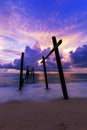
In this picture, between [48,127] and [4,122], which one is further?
[4,122]

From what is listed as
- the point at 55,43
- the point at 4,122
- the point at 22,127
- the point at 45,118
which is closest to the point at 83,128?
the point at 45,118

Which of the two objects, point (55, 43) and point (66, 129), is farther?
point (55, 43)

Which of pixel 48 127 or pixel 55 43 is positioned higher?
pixel 55 43

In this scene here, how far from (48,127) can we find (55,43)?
15.9ft

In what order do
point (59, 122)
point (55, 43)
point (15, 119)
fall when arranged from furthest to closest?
point (55, 43) < point (15, 119) < point (59, 122)

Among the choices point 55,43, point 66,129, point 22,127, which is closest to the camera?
point 66,129

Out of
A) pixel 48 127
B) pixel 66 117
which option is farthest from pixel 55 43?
pixel 48 127

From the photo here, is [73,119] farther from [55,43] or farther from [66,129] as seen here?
[55,43]

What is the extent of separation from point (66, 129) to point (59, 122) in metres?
0.50

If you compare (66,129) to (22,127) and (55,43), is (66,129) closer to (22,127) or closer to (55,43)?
(22,127)

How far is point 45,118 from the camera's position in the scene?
408 cm

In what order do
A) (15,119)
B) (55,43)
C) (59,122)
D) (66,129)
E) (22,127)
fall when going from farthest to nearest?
(55,43) < (15,119) < (59,122) < (22,127) < (66,129)

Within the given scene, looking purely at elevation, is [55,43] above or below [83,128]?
above

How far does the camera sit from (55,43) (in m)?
7.29
